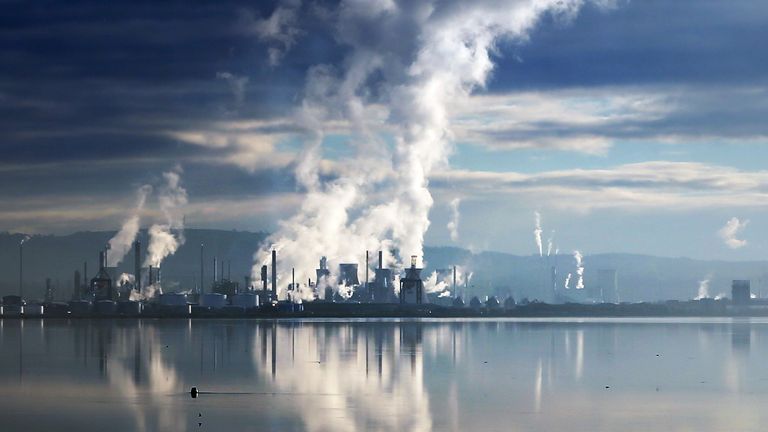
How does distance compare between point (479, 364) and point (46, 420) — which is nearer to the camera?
point (46, 420)

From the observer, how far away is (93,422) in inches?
2130

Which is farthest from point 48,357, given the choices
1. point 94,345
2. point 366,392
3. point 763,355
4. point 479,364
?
point 763,355

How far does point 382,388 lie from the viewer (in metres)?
69.1

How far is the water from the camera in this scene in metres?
54.1

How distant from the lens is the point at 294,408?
58.7 meters

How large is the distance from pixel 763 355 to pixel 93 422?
6437 cm

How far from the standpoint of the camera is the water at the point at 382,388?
177ft

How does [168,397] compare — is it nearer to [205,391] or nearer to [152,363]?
[205,391]

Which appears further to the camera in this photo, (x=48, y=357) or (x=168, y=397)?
(x=48, y=357)

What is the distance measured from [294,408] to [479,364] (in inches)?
1296

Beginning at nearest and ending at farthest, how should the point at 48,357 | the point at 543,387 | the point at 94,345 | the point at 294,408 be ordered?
the point at 294,408, the point at 543,387, the point at 48,357, the point at 94,345

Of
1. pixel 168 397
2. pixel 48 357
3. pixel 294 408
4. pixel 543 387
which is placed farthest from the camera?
pixel 48 357

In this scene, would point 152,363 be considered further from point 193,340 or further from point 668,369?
point 193,340

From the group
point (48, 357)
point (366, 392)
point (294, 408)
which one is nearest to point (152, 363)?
point (48, 357)
